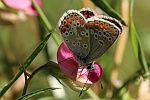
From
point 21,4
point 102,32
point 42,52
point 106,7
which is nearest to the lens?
point 102,32

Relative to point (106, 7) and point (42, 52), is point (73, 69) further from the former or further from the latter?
point (42, 52)

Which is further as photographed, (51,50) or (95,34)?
(51,50)

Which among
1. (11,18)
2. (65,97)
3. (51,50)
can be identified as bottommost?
(65,97)

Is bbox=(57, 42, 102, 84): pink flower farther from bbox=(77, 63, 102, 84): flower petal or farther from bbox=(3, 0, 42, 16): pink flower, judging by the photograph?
bbox=(3, 0, 42, 16): pink flower

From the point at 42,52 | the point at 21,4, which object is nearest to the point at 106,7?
the point at 21,4

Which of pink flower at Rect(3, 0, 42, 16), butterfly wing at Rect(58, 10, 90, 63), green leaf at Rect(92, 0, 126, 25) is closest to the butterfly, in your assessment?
butterfly wing at Rect(58, 10, 90, 63)

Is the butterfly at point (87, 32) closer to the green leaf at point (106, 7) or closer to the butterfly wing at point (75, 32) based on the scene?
the butterfly wing at point (75, 32)

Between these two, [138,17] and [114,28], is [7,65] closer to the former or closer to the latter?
[114,28]

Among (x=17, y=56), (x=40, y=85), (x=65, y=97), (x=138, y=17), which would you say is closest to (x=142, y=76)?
(x=65, y=97)
